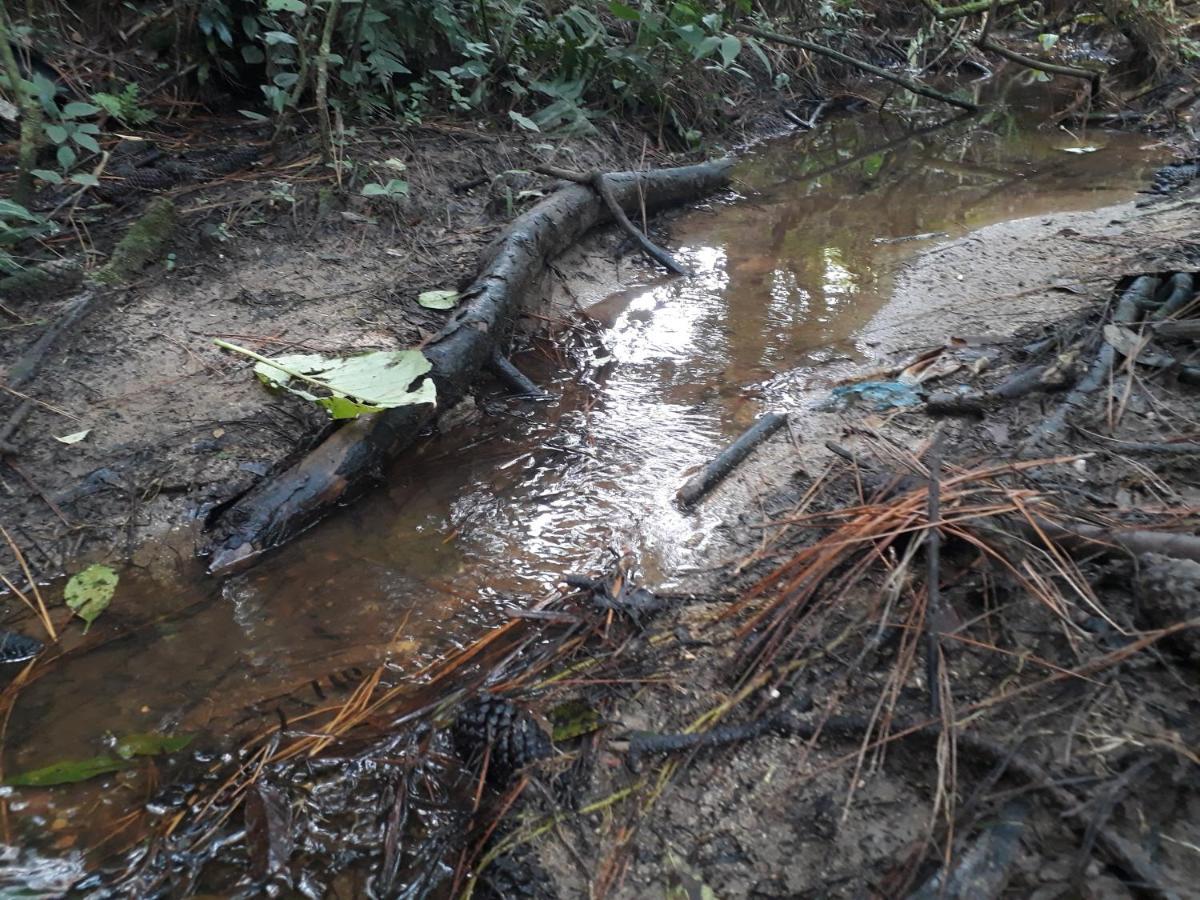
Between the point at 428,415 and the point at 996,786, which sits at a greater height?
the point at 996,786

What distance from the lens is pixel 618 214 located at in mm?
4473

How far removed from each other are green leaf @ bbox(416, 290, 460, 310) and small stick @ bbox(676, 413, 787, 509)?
1.42m

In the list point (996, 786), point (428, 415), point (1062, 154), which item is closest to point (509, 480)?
point (428, 415)

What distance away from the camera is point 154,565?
2.38 meters

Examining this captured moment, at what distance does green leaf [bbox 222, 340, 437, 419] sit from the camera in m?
2.58

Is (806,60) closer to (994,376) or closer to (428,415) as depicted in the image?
(994,376)

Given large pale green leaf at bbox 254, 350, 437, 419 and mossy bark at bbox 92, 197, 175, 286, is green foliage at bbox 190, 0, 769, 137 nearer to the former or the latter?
mossy bark at bbox 92, 197, 175, 286

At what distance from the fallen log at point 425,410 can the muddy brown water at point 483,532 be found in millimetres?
94

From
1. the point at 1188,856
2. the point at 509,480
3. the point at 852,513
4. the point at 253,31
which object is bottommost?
the point at 509,480

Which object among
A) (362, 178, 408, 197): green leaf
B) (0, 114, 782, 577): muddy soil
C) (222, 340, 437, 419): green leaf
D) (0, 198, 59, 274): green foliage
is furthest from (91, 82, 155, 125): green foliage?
(222, 340, 437, 419): green leaf

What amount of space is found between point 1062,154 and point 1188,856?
6751 millimetres

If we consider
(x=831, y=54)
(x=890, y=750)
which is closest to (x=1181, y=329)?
(x=890, y=750)

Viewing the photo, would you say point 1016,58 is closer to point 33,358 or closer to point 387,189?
point 387,189

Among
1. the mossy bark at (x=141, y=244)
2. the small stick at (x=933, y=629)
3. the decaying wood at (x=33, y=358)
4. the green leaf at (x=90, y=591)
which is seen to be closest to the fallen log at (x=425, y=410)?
the green leaf at (x=90, y=591)
